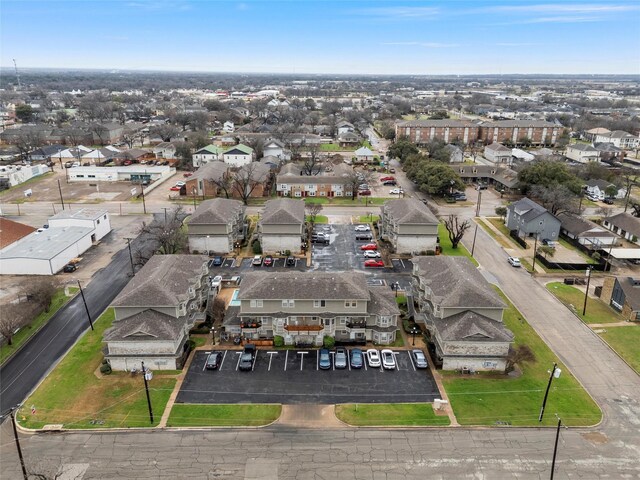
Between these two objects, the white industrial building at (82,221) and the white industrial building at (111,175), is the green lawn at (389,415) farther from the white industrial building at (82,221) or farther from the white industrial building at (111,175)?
the white industrial building at (111,175)

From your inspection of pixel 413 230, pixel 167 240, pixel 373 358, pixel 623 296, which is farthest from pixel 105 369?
pixel 623 296

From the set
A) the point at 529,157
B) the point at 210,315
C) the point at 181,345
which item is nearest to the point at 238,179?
the point at 210,315

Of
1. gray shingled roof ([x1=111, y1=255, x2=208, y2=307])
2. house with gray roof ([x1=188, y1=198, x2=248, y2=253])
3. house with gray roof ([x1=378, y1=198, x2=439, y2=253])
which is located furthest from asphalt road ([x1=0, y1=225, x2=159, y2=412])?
house with gray roof ([x1=378, y1=198, x2=439, y2=253])

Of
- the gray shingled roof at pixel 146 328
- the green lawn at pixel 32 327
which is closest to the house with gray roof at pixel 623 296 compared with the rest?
the gray shingled roof at pixel 146 328

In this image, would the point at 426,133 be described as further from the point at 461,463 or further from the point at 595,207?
the point at 461,463

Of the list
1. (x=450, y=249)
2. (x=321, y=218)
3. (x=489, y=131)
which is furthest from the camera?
(x=489, y=131)

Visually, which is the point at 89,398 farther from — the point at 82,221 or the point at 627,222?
the point at 627,222

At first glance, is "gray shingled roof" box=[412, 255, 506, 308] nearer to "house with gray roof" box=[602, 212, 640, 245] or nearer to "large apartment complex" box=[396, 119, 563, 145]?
"house with gray roof" box=[602, 212, 640, 245]
